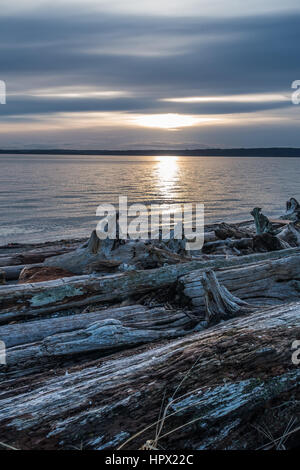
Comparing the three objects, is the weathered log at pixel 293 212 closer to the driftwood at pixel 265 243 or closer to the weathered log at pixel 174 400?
the driftwood at pixel 265 243

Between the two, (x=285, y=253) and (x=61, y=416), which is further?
(x=285, y=253)

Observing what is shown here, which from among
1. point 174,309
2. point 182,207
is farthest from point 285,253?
point 182,207

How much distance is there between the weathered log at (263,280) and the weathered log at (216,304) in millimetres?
836

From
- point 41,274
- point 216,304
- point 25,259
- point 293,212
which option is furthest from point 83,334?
point 293,212

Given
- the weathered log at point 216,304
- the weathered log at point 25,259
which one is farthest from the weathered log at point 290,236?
the weathered log at point 216,304

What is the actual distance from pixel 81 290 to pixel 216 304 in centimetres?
206

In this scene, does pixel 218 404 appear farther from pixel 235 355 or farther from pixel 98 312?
pixel 98 312

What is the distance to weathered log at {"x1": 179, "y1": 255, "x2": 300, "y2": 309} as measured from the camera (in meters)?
5.69

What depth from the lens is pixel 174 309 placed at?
509 cm

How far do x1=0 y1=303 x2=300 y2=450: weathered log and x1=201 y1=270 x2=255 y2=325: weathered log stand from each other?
122 cm

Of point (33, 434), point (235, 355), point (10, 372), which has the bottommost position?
point (10, 372)

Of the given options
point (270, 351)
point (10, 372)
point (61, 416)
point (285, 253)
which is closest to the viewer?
point (61, 416)

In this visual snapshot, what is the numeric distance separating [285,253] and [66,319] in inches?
171

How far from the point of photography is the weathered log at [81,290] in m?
5.25
